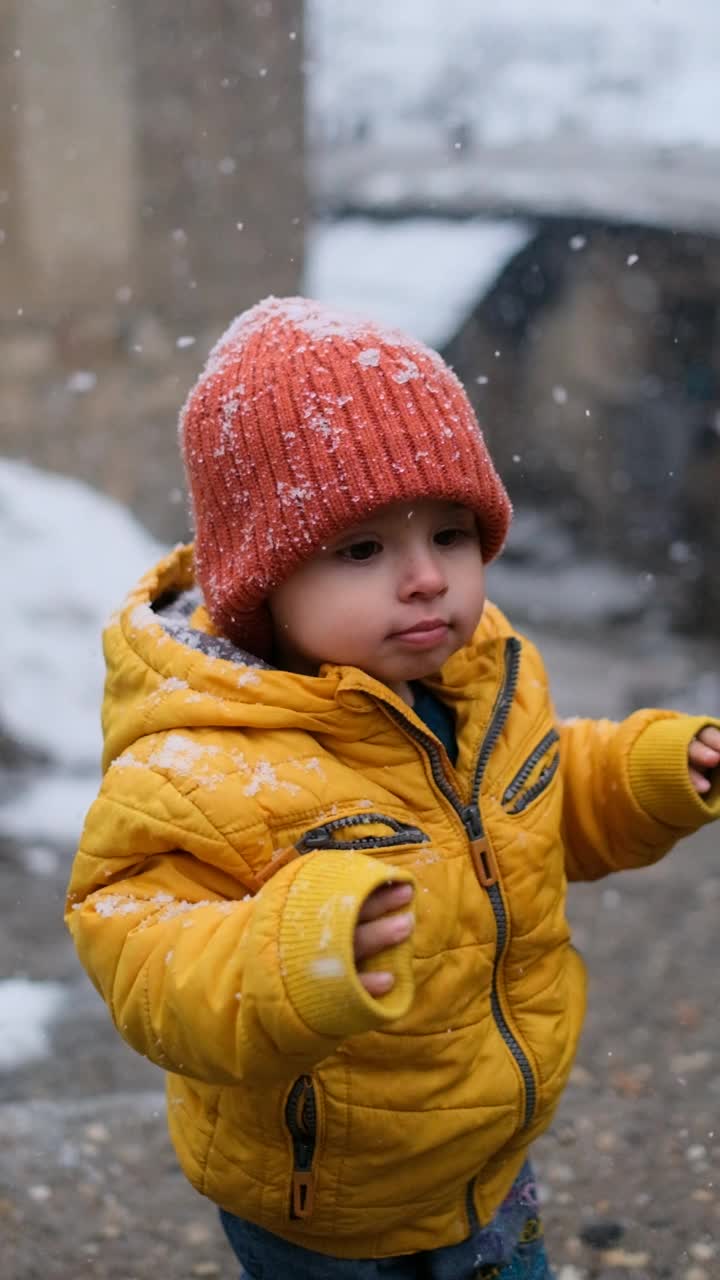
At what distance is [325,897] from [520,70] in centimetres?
977

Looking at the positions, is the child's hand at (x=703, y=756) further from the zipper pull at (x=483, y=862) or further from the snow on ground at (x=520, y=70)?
the snow on ground at (x=520, y=70)

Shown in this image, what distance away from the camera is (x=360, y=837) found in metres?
1.45

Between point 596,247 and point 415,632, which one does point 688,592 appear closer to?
point 596,247

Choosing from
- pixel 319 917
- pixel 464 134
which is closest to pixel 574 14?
pixel 464 134

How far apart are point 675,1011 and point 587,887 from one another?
36.7 inches

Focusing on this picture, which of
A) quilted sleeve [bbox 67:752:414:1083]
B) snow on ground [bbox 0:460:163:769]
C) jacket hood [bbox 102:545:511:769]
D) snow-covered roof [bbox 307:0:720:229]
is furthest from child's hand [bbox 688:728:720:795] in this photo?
snow-covered roof [bbox 307:0:720:229]

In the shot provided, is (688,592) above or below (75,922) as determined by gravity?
below

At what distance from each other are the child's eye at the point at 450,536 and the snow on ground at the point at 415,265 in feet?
21.5

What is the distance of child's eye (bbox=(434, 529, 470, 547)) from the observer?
5.16 feet

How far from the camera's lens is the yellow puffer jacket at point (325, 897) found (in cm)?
129

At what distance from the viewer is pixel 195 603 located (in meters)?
1.87

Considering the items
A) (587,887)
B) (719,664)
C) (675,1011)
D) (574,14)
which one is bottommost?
(719,664)

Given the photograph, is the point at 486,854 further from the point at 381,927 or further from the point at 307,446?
the point at 307,446


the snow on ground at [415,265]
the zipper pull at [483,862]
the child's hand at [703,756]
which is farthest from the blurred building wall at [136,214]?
the zipper pull at [483,862]
